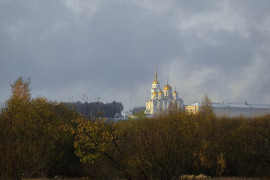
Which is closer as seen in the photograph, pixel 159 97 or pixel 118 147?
pixel 118 147

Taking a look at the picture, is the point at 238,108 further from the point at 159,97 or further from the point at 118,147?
the point at 118,147

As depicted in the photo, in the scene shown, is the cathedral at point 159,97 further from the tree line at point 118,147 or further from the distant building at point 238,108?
the tree line at point 118,147

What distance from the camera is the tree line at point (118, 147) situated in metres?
12.8

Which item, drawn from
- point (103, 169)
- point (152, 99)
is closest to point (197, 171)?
point (103, 169)

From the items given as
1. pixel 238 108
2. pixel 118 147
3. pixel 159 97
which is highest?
pixel 159 97

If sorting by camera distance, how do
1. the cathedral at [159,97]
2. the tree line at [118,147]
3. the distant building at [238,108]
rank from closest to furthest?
1. the tree line at [118,147]
2. the distant building at [238,108]
3. the cathedral at [159,97]

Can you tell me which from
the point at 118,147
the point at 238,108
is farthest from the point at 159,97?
the point at 118,147

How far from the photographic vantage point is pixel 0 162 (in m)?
11.7

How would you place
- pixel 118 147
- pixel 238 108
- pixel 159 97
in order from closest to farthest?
1. pixel 118 147
2. pixel 238 108
3. pixel 159 97

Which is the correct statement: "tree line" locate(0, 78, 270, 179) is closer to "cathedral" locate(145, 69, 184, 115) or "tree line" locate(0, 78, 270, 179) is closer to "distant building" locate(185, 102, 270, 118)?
"distant building" locate(185, 102, 270, 118)

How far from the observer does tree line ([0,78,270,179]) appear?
42.0ft

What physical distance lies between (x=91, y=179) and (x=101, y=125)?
3.83m

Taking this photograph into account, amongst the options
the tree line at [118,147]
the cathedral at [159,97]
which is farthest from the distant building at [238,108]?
the tree line at [118,147]

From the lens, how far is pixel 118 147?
721 inches
